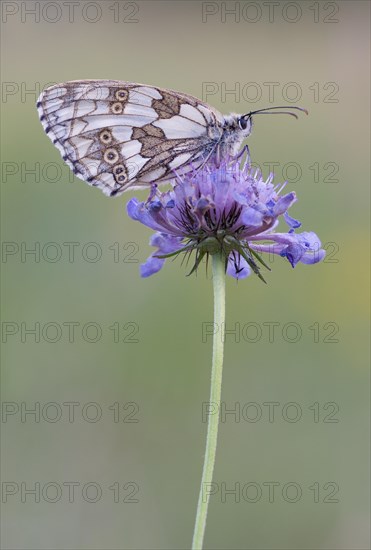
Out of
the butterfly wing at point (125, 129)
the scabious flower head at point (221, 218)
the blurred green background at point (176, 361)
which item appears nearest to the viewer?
the scabious flower head at point (221, 218)

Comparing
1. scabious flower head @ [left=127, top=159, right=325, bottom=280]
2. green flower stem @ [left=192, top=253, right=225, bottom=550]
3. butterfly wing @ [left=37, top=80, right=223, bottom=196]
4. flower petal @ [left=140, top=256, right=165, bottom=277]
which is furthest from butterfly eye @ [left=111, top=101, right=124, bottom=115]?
green flower stem @ [left=192, top=253, right=225, bottom=550]

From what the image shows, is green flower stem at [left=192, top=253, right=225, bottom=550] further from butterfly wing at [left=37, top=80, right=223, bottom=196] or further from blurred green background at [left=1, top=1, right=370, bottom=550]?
blurred green background at [left=1, top=1, right=370, bottom=550]

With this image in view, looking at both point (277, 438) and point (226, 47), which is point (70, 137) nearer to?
point (277, 438)

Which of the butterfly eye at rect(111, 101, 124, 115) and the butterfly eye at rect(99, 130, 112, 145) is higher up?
the butterfly eye at rect(111, 101, 124, 115)

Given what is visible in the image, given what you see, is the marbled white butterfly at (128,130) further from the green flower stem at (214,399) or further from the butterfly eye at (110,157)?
the green flower stem at (214,399)

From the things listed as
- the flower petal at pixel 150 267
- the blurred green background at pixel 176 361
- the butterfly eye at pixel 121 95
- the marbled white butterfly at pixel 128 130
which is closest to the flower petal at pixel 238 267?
the flower petal at pixel 150 267

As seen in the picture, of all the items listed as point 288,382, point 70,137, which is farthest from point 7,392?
point 70,137

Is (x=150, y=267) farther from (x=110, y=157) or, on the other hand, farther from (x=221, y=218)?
(x=110, y=157)
